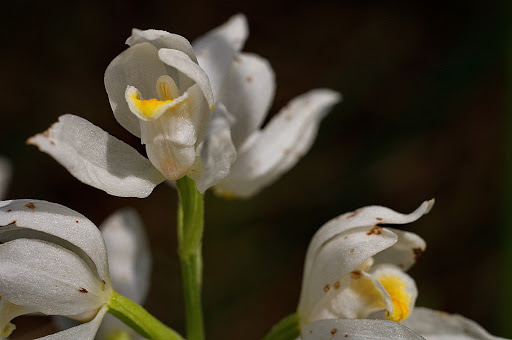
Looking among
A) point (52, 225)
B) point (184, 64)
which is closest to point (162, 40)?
point (184, 64)

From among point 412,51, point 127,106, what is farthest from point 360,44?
point 127,106

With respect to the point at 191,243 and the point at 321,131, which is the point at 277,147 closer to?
the point at 191,243

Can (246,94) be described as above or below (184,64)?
below

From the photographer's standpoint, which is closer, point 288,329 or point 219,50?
point 288,329

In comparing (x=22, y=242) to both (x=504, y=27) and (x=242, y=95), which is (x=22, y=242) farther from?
(x=504, y=27)

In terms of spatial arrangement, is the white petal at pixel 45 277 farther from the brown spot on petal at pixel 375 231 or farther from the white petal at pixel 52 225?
the brown spot on petal at pixel 375 231
